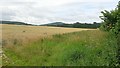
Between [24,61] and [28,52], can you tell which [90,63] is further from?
[28,52]

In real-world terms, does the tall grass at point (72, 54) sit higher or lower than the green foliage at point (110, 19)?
lower

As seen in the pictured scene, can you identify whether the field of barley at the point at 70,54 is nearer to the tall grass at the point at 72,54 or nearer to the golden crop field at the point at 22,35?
the tall grass at the point at 72,54

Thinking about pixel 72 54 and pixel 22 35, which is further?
pixel 22 35

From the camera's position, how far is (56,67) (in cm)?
1399

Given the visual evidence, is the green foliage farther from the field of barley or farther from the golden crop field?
the golden crop field

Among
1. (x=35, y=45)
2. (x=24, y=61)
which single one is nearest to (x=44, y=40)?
(x=35, y=45)

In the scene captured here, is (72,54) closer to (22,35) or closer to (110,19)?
(110,19)

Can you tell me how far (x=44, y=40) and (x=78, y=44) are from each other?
635cm

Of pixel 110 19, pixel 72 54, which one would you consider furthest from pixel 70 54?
pixel 110 19

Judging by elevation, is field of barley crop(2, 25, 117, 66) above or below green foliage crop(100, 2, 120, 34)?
below

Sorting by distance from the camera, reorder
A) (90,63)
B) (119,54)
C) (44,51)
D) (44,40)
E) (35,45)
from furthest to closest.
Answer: (44,40), (35,45), (44,51), (90,63), (119,54)

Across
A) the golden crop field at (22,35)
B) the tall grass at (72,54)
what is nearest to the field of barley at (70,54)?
the tall grass at (72,54)

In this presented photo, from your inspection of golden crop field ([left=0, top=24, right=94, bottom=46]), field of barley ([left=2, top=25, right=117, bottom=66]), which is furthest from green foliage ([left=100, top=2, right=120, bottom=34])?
golden crop field ([left=0, top=24, right=94, bottom=46])

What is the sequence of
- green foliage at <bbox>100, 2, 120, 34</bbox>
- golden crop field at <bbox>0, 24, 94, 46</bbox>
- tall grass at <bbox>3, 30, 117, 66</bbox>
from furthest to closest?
golden crop field at <bbox>0, 24, 94, 46</bbox> → green foliage at <bbox>100, 2, 120, 34</bbox> → tall grass at <bbox>3, 30, 117, 66</bbox>
